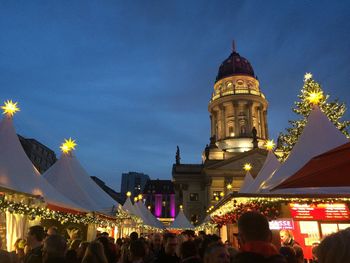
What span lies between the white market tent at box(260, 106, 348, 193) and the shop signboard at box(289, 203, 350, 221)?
335cm

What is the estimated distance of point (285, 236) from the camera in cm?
1110

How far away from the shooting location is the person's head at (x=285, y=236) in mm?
10425

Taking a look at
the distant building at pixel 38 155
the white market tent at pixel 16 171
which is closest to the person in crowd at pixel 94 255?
the white market tent at pixel 16 171

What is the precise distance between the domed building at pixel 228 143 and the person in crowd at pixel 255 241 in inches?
2237

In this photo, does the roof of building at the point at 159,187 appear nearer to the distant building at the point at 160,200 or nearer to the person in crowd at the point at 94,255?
the distant building at the point at 160,200

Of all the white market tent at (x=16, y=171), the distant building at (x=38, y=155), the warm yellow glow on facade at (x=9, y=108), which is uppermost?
the distant building at (x=38, y=155)

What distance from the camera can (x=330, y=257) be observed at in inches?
84.7

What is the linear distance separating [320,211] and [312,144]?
3785 mm

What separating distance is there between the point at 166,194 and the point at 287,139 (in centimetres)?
8583

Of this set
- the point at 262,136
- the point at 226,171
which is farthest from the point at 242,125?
the point at 226,171

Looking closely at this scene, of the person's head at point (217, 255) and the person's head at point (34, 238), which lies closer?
the person's head at point (217, 255)

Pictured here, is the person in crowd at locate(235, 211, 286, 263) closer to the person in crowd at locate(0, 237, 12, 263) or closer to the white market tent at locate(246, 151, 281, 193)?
the person in crowd at locate(0, 237, 12, 263)

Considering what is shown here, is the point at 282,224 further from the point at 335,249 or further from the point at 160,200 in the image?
the point at 160,200

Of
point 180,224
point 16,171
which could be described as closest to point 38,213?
point 16,171
